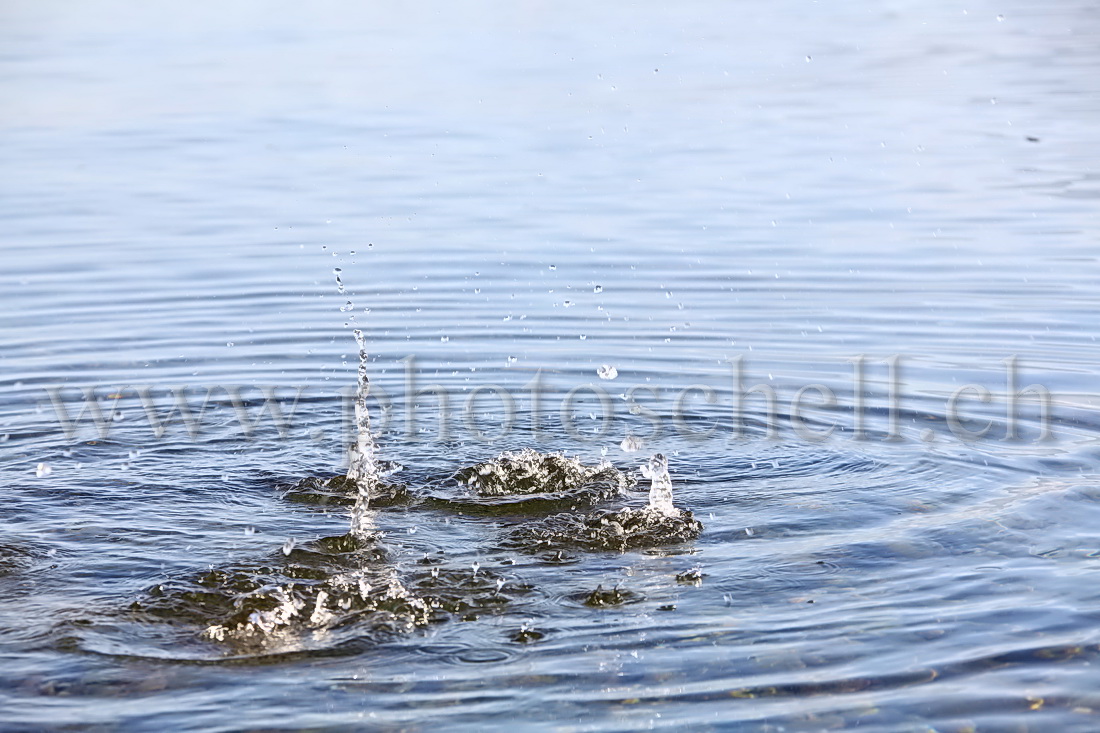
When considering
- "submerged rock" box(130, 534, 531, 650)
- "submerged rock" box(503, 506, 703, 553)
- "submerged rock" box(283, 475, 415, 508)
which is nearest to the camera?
"submerged rock" box(130, 534, 531, 650)

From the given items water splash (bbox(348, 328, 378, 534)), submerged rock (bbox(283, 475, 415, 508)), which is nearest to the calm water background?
submerged rock (bbox(283, 475, 415, 508))

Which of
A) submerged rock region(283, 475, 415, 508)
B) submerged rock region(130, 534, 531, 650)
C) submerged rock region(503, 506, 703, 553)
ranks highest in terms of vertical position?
submerged rock region(283, 475, 415, 508)

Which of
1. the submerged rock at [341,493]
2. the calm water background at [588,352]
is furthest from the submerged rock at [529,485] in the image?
the calm water background at [588,352]

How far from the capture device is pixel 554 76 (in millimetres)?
23031

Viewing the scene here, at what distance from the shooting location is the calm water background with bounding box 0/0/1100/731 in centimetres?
503

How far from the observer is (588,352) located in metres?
10.0

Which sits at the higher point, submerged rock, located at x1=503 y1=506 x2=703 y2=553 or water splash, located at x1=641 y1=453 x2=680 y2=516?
water splash, located at x1=641 y1=453 x2=680 y2=516

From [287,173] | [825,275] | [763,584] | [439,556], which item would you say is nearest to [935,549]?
[763,584]

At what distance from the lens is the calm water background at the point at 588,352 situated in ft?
16.5

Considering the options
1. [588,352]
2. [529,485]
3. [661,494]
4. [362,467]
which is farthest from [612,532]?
[588,352]

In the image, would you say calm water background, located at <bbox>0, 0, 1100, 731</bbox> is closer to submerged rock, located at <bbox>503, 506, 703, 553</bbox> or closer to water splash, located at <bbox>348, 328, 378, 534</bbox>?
submerged rock, located at <bbox>503, 506, 703, 553</bbox>

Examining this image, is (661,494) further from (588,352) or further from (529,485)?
(588,352)

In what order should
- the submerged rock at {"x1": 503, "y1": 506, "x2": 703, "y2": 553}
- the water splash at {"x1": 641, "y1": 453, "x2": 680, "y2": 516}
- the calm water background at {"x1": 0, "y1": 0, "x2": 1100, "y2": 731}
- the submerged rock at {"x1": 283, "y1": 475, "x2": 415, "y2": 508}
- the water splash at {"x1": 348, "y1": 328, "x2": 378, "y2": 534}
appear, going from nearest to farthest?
the calm water background at {"x1": 0, "y1": 0, "x2": 1100, "y2": 731}
the submerged rock at {"x1": 503, "y1": 506, "x2": 703, "y2": 553}
the water splash at {"x1": 641, "y1": 453, "x2": 680, "y2": 516}
the water splash at {"x1": 348, "y1": 328, "x2": 378, "y2": 534}
the submerged rock at {"x1": 283, "y1": 475, "x2": 415, "y2": 508}

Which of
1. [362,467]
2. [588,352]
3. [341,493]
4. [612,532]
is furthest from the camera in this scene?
[588,352]
